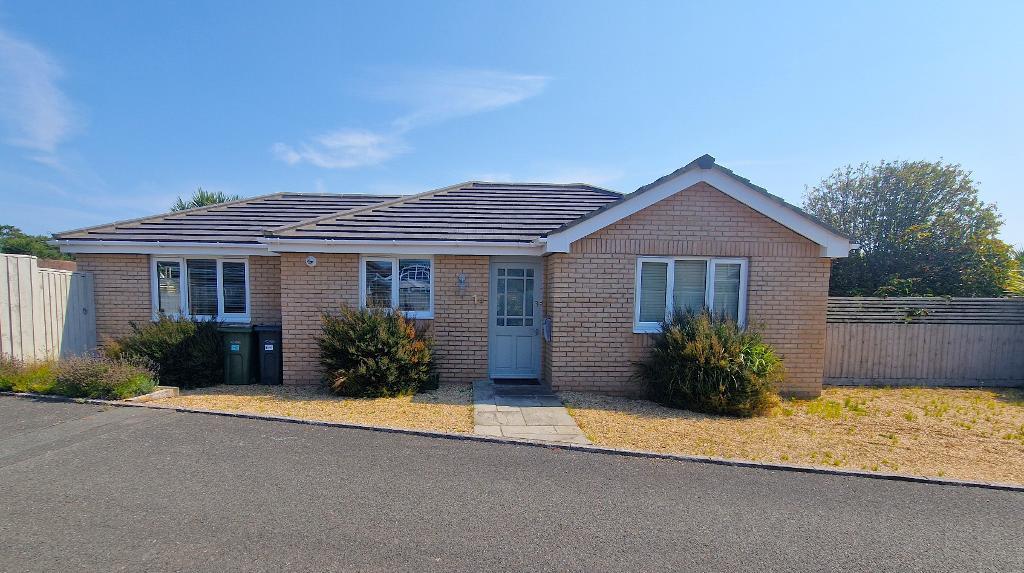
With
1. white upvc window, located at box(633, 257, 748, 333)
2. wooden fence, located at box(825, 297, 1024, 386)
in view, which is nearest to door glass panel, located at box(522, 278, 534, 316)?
white upvc window, located at box(633, 257, 748, 333)

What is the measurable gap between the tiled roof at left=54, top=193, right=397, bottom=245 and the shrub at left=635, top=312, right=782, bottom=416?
716 cm

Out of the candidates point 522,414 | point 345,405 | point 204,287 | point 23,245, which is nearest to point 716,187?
point 522,414

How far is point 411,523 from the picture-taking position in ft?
11.6

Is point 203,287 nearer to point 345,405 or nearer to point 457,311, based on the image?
point 345,405

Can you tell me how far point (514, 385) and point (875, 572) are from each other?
5.84 metres

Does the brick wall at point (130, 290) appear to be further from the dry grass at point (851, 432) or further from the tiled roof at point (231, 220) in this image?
the dry grass at point (851, 432)

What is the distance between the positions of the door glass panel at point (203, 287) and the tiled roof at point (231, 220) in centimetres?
54

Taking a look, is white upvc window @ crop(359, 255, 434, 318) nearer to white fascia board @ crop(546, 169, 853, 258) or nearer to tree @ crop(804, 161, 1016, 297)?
white fascia board @ crop(546, 169, 853, 258)

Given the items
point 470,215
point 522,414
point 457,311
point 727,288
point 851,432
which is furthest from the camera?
point 470,215

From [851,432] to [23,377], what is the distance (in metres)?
12.0

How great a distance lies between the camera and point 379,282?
8570 millimetres

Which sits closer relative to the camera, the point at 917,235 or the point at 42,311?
the point at 42,311

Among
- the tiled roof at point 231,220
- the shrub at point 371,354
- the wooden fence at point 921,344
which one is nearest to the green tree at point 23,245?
the tiled roof at point 231,220

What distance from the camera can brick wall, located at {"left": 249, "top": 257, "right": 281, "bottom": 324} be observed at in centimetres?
907
